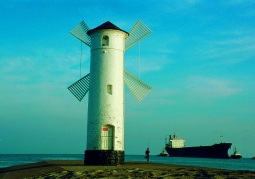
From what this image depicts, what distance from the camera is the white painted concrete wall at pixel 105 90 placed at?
1744cm

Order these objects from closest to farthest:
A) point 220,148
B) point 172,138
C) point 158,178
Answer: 1. point 158,178
2. point 220,148
3. point 172,138

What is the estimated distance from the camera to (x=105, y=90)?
1756 centimetres

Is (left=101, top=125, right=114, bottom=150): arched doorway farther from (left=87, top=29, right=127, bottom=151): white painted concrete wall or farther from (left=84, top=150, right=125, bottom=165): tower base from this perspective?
(left=84, top=150, right=125, bottom=165): tower base

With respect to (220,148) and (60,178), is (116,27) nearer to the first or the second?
(60,178)

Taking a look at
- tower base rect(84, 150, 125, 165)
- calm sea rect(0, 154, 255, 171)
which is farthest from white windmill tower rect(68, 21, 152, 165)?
calm sea rect(0, 154, 255, 171)

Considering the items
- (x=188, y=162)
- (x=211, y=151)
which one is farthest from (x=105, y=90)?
(x=211, y=151)

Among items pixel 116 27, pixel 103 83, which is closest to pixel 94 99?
pixel 103 83

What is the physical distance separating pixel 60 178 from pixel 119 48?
27.6 feet

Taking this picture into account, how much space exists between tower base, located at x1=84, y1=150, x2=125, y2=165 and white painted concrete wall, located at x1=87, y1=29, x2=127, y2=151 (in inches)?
9.9

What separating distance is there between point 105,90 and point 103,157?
3.33m

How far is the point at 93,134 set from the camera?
17.5m

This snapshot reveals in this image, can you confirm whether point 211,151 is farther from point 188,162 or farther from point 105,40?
point 105,40

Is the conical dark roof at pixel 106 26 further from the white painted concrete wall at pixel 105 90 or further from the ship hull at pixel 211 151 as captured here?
the ship hull at pixel 211 151

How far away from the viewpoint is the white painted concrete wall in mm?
17438
